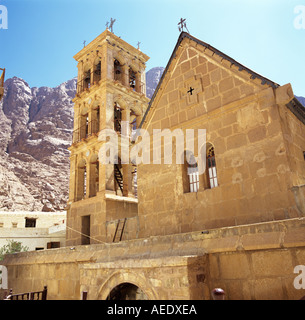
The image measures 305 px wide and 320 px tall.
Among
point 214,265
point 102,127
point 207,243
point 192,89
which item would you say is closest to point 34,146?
point 102,127

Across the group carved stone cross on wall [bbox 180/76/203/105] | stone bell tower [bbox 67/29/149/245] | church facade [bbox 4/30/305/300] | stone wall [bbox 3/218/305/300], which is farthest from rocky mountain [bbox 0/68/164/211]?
stone wall [bbox 3/218/305/300]

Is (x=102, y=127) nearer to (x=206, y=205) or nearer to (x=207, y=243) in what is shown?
(x=206, y=205)

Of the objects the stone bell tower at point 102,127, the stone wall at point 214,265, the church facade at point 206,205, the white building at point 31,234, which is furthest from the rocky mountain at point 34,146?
the stone wall at point 214,265

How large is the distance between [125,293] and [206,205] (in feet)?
10.8

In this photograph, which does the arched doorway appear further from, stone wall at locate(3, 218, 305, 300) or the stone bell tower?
the stone bell tower

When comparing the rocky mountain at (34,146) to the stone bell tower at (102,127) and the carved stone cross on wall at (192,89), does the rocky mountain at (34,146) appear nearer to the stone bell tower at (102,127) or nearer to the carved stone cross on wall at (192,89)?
the stone bell tower at (102,127)

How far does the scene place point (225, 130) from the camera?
342 inches

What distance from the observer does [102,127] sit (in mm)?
17438

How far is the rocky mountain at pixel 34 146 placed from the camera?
44.2 meters

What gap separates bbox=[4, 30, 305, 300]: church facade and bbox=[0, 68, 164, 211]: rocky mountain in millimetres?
33271

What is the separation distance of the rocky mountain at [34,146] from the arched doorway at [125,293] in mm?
37687
